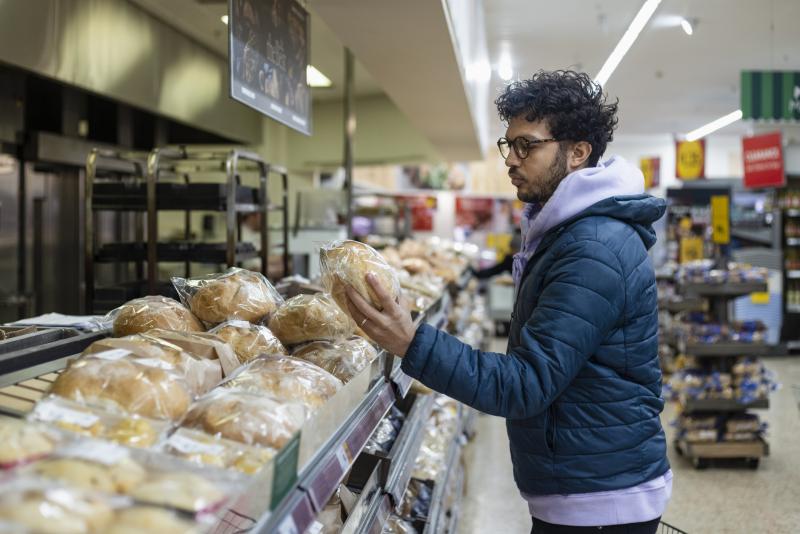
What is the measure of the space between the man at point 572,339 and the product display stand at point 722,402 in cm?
413

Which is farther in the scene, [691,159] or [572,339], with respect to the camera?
[691,159]

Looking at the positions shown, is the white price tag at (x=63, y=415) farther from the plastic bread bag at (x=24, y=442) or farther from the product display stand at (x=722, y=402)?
the product display stand at (x=722, y=402)

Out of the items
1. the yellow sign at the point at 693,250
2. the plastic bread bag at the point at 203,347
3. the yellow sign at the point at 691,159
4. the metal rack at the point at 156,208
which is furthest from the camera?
the yellow sign at the point at 691,159

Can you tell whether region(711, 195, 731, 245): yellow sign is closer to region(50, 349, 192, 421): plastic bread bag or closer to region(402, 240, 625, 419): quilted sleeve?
region(402, 240, 625, 419): quilted sleeve

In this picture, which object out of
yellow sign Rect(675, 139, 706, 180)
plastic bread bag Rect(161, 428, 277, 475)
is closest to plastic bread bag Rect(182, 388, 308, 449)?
plastic bread bag Rect(161, 428, 277, 475)

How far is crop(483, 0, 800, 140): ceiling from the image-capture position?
6.78 metres

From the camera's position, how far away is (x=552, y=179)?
5.64ft

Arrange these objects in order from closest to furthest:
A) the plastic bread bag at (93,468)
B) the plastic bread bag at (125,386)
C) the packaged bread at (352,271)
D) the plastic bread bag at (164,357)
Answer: the plastic bread bag at (93,468), the plastic bread bag at (125,386), the plastic bread bag at (164,357), the packaged bread at (352,271)

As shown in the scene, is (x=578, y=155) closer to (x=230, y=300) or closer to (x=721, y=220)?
(x=230, y=300)

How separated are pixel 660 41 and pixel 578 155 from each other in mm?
7101

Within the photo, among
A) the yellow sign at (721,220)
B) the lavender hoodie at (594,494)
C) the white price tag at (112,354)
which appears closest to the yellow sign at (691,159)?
the yellow sign at (721,220)

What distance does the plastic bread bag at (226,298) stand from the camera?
1.81m

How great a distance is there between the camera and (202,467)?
0.87 meters

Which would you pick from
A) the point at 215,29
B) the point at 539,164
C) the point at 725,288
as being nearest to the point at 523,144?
the point at 539,164
